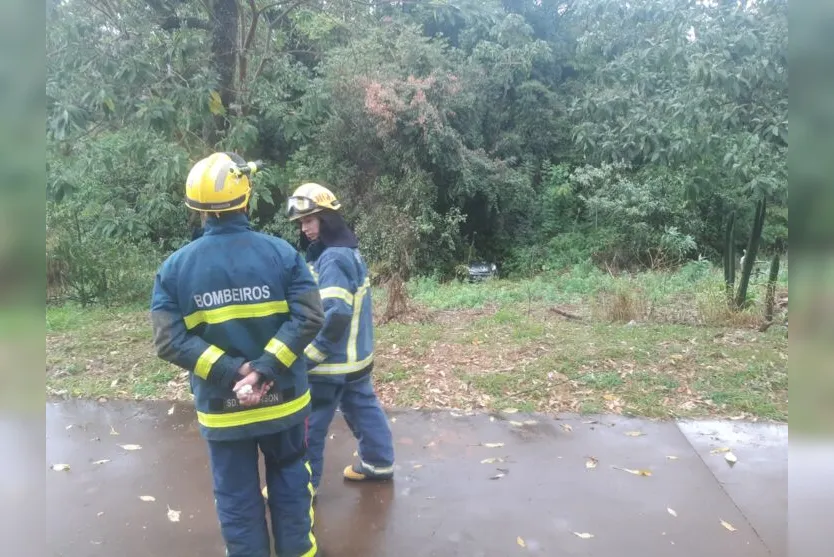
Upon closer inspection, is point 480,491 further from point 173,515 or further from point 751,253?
point 751,253

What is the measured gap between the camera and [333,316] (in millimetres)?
3061

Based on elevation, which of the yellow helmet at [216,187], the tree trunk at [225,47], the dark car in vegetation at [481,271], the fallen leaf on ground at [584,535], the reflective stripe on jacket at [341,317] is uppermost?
the tree trunk at [225,47]

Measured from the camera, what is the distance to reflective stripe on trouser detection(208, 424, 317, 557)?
8.68 ft

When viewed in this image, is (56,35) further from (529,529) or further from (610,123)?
(610,123)

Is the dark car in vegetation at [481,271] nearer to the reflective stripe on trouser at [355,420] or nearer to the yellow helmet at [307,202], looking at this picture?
the reflective stripe on trouser at [355,420]

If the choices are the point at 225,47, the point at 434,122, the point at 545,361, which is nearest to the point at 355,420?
the point at 545,361

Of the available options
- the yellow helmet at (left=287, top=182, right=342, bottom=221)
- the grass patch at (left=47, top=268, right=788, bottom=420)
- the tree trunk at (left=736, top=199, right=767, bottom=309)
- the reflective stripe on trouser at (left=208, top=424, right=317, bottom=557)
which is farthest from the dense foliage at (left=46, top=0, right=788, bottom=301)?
the reflective stripe on trouser at (left=208, top=424, right=317, bottom=557)

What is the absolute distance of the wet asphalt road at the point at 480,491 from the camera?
307cm

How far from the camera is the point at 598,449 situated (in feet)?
13.4

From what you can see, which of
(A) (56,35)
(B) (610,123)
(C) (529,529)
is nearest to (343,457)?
(C) (529,529)

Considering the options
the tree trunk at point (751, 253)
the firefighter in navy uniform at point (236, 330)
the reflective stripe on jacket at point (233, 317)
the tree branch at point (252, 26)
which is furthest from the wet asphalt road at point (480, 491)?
the tree trunk at point (751, 253)
